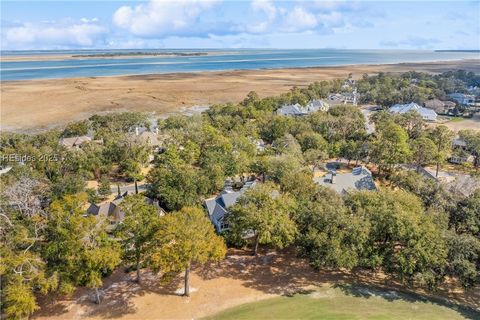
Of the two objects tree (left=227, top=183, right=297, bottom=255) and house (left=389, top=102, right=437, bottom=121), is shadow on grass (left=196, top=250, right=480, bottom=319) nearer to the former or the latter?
tree (left=227, top=183, right=297, bottom=255)

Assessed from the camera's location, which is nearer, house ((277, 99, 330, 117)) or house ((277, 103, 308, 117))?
house ((277, 103, 308, 117))

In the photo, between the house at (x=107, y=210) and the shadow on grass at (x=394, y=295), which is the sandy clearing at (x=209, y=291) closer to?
the shadow on grass at (x=394, y=295)

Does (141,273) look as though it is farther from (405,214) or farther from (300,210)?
(405,214)

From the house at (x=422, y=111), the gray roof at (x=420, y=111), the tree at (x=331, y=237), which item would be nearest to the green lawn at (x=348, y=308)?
the tree at (x=331, y=237)

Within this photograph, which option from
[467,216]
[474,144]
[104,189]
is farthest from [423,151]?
[104,189]

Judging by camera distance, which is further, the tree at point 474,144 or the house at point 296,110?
the house at point 296,110

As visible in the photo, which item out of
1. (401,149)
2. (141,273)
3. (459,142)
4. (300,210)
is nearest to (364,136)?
(401,149)

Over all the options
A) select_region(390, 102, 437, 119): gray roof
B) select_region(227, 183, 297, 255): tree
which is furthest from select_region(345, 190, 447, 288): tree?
select_region(390, 102, 437, 119): gray roof
